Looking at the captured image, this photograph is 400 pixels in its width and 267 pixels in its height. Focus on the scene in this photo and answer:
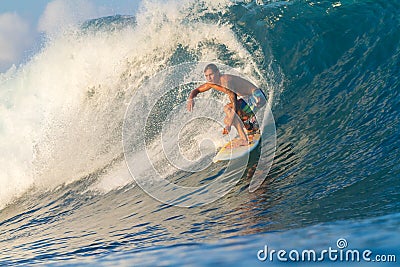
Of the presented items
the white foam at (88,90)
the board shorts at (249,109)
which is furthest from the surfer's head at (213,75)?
the white foam at (88,90)

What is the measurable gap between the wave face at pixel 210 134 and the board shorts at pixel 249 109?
0.45 metres

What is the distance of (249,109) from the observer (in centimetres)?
735

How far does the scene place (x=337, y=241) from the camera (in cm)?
302

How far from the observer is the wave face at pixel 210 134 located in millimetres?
3799

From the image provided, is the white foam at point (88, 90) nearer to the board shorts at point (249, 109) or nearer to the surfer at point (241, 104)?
the surfer at point (241, 104)

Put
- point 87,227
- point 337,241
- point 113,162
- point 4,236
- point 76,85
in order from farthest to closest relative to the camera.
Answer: point 76,85, point 113,162, point 4,236, point 87,227, point 337,241

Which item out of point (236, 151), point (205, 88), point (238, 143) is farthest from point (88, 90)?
point (236, 151)

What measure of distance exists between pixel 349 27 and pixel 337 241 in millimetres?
7755

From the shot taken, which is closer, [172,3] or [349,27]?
[349,27]

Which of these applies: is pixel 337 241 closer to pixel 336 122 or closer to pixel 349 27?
pixel 336 122

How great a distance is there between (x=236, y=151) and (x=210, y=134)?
1229 millimetres

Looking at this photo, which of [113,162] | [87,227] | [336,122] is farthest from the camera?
[113,162]

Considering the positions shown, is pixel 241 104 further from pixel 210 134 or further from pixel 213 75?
pixel 210 134

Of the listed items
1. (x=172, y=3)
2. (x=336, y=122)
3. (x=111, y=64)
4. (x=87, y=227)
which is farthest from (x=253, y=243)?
(x=172, y=3)
